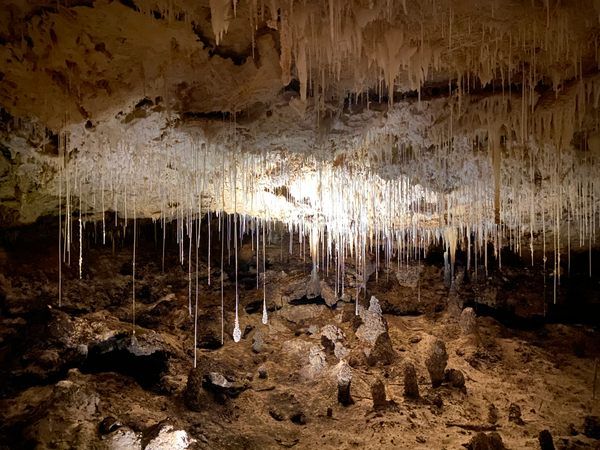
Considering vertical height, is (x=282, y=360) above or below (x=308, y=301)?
below

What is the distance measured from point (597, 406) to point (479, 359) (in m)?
2.53

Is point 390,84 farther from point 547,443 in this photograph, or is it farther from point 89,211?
point 89,211

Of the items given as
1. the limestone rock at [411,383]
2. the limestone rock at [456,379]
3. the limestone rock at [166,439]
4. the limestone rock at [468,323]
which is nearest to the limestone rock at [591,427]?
the limestone rock at [456,379]

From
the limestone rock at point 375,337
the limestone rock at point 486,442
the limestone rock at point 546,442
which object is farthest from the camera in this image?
the limestone rock at point 375,337

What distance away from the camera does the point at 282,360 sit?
1070cm

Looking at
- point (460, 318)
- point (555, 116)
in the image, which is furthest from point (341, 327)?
point (555, 116)

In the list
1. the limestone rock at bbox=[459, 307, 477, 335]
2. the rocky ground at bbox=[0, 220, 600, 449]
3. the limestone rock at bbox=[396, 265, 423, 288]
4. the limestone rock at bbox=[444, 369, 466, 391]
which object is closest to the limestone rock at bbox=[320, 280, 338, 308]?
the rocky ground at bbox=[0, 220, 600, 449]

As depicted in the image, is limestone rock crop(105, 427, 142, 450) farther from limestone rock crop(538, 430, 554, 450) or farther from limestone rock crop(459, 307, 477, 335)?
limestone rock crop(459, 307, 477, 335)

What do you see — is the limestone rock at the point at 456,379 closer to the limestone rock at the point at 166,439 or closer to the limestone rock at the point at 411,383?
the limestone rock at the point at 411,383

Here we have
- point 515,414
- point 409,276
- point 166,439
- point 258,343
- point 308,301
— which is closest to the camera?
point 166,439

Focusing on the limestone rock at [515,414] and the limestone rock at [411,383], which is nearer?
the limestone rock at [515,414]

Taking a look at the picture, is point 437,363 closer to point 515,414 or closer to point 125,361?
point 515,414

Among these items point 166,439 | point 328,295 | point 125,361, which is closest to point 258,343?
point 125,361

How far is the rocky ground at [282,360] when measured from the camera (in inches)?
289
